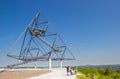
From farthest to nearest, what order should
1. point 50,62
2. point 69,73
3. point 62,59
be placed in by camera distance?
point 62,59
point 50,62
point 69,73

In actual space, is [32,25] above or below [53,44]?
above

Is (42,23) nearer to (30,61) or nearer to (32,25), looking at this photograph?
(32,25)

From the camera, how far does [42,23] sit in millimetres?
47406

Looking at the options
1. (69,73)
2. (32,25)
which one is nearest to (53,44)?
(32,25)

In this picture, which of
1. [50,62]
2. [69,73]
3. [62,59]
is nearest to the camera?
[69,73]

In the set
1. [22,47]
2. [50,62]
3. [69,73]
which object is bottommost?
[69,73]

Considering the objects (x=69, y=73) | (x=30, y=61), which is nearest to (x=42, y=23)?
(x=30, y=61)

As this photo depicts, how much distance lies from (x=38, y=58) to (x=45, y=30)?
601 cm

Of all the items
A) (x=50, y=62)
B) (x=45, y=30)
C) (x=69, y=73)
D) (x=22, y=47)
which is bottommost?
(x=69, y=73)

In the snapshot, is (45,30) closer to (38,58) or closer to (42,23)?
(42,23)

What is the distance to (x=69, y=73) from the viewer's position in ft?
84.5

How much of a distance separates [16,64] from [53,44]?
847 cm

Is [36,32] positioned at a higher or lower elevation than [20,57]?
higher

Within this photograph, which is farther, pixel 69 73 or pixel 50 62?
pixel 50 62
